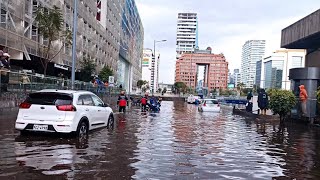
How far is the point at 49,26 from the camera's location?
2938 centimetres

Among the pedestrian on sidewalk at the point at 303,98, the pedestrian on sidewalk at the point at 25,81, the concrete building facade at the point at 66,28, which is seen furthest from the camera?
the concrete building facade at the point at 66,28

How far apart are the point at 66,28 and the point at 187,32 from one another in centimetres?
15104

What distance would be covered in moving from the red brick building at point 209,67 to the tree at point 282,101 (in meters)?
114

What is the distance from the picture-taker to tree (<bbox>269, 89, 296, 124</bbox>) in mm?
23172

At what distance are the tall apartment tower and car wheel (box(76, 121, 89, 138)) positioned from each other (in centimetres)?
17633

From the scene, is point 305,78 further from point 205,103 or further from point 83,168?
point 83,168

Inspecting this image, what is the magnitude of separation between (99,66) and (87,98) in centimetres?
5607

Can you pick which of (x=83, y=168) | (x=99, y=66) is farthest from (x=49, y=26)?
(x=99, y=66)

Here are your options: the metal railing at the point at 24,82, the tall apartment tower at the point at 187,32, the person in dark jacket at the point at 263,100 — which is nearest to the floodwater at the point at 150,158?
the metal railing at the point at 24,82

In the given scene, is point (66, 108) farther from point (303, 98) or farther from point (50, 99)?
point (303, 98)

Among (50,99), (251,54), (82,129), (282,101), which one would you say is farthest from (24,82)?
(251,54)

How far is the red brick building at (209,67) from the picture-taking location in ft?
469

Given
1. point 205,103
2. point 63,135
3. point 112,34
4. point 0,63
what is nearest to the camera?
point 63,135

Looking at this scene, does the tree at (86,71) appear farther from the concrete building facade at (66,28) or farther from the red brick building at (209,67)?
the red brick building at (209,67)
